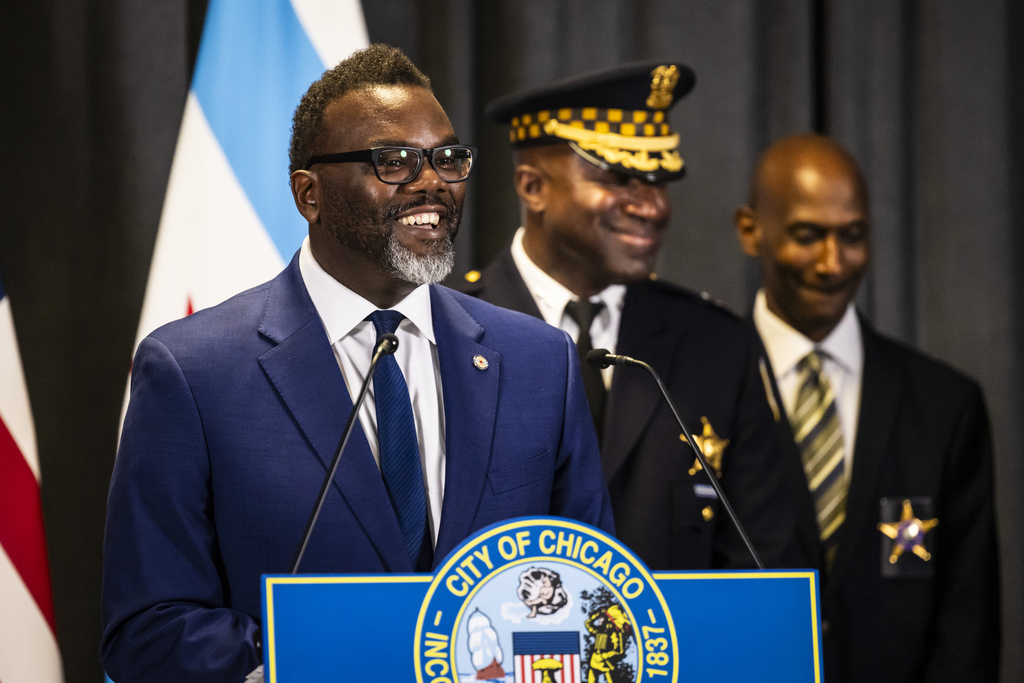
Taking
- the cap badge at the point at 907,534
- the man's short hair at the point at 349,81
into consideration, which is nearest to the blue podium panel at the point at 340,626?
the man's short hair at the point at 349,81

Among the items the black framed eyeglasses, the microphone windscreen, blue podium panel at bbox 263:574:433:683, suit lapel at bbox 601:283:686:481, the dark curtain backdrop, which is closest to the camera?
blue podium panel at bbox 263:574:433:683

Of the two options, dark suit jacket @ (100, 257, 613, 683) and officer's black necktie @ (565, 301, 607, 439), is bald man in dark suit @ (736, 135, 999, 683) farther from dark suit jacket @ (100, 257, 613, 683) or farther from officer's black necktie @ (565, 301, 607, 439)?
dark suit jacket @ (100, 257, 613, 683)

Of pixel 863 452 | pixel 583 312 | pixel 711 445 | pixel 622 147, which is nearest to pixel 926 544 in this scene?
pixel 863 452

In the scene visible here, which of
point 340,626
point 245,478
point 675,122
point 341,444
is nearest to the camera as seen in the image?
point 340,626

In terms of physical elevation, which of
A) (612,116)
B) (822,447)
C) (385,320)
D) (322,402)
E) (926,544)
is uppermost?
(612,116)

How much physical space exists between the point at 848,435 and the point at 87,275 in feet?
5.54

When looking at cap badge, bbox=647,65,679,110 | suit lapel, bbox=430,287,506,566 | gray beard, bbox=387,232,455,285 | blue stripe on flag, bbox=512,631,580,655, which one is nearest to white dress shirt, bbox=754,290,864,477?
cap badge, bbox=647,65,679,110

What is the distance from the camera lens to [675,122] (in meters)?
2.84

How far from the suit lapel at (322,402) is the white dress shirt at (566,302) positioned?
78cm

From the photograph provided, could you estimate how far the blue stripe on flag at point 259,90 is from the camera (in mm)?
2277

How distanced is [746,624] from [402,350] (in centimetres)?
56

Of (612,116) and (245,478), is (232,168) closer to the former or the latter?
(612,116)

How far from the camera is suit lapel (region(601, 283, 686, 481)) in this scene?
1991 millimetres

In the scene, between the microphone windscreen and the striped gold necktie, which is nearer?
the microphone windscreen
